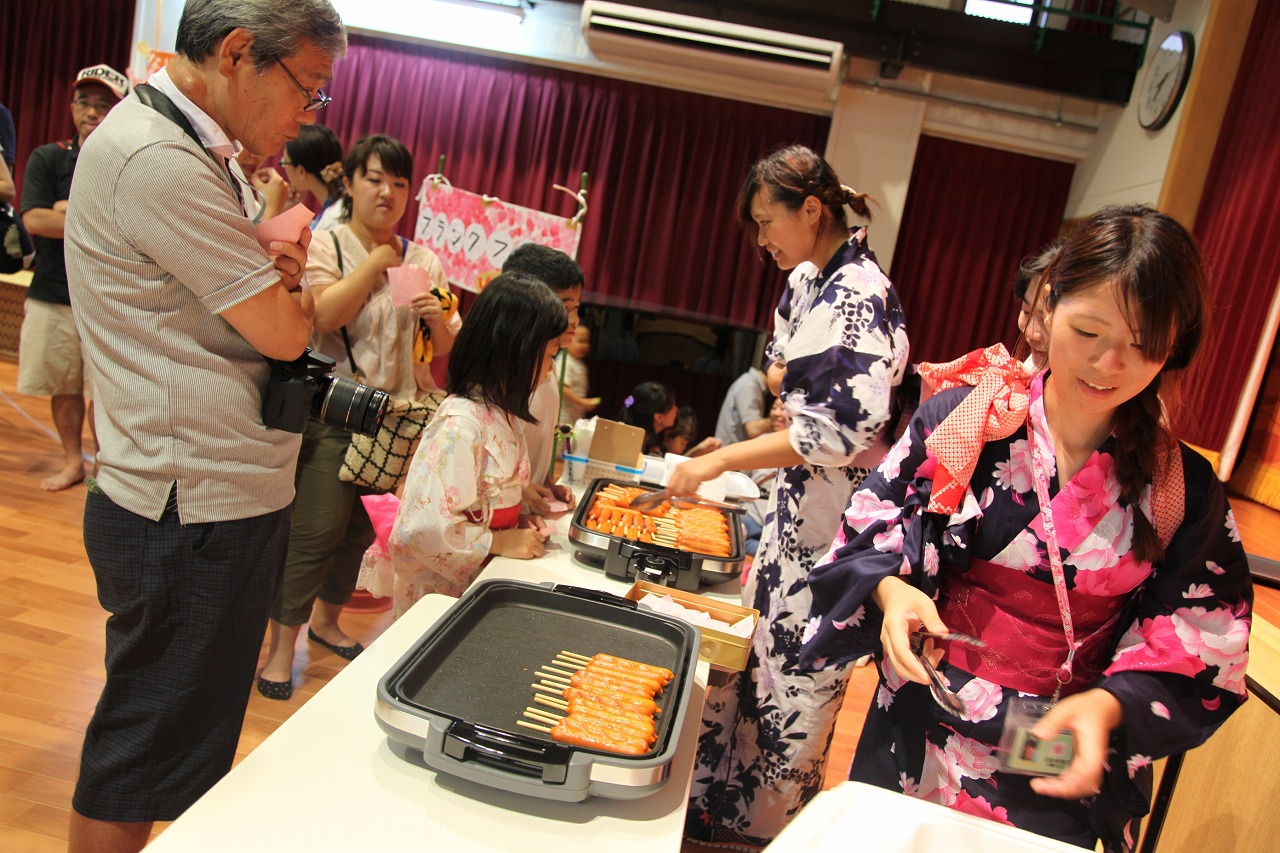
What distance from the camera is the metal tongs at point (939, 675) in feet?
3.53

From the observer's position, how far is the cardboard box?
1524mm

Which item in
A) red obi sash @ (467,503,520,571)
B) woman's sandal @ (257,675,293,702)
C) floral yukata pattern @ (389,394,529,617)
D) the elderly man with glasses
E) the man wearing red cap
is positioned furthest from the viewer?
the man wearing red cap

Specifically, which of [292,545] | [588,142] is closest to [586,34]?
[588,142]

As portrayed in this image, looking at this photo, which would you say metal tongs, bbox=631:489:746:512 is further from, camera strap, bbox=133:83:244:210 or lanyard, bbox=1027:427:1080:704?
camera strap, bbox=133:83:244:210

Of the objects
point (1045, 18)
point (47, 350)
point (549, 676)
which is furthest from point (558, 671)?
point (1045, 18)

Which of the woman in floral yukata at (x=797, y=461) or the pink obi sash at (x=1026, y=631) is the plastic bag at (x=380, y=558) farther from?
the pink obi sash at (x=1026, y=631)

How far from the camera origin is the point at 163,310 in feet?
4.09

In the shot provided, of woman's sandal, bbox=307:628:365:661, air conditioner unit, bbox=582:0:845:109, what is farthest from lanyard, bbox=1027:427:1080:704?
air conditioner unit, bbox=582:0:845:109

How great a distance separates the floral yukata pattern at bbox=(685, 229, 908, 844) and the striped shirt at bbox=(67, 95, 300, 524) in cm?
105

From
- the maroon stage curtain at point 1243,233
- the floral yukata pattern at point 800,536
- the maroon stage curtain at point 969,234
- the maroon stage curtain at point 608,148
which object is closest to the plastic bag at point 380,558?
the floral yukata pattern at point 800,536

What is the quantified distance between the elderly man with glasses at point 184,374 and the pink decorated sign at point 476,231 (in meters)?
1.63

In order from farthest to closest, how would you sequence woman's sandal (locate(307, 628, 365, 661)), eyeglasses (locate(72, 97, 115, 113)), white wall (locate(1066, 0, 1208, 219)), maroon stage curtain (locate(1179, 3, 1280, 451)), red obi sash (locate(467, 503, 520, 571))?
white wall (locate(1066, 0, 1208, 219)) < eyeglasses (locate(72, 97, 115, 113)) < maroon stage curtain (locate(1179, 3, 1280, 451)) < woman's sandal (locate(307, 628, 365, 661)) < red obi sash (locate(467, 503, 520, 571))

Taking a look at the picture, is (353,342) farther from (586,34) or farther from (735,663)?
(586,34)

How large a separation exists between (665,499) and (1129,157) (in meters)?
4.18
